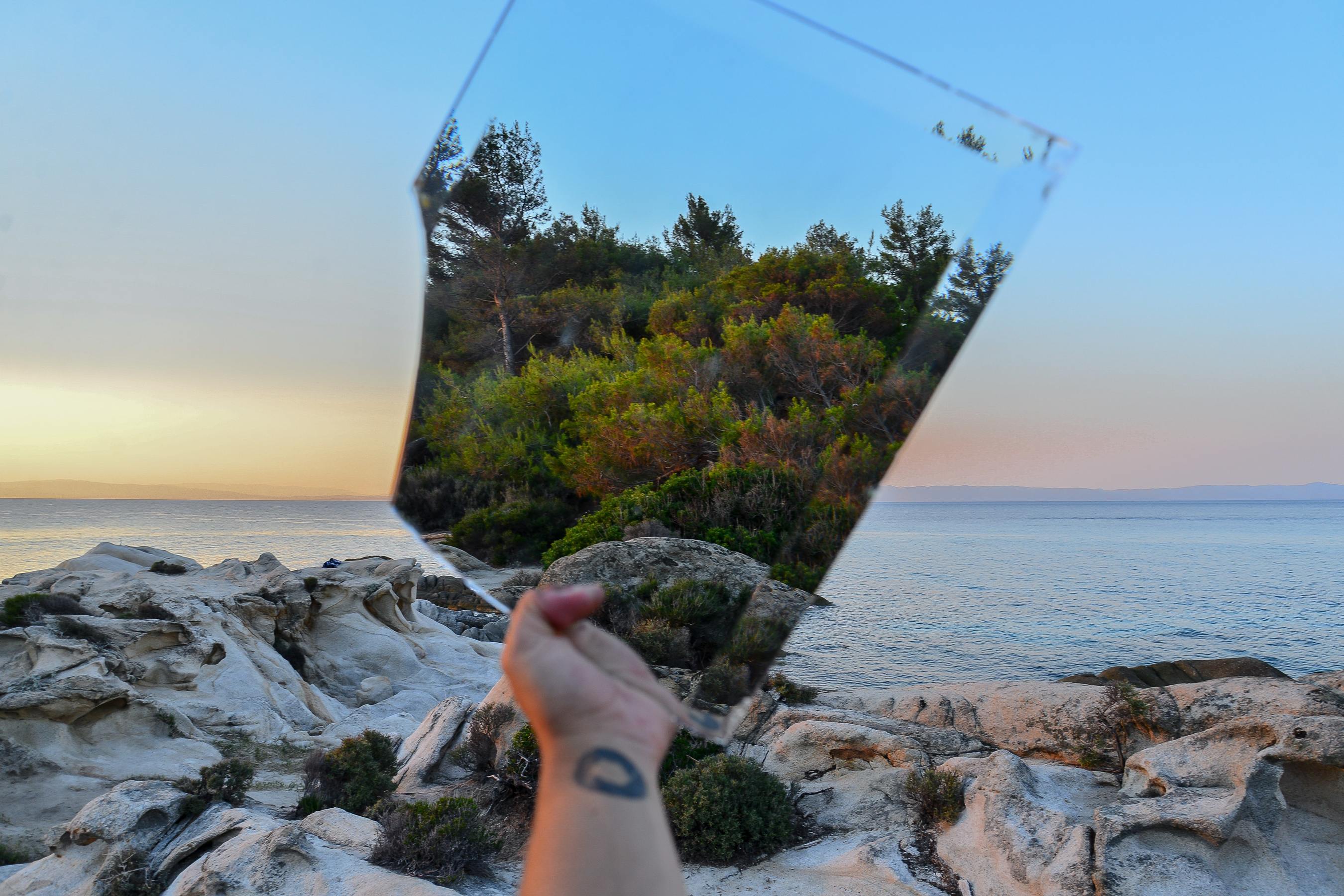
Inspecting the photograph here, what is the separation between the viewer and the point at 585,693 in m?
0.74

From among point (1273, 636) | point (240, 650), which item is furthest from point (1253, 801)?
point (1273, 636)

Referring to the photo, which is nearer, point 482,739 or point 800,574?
point 800,574

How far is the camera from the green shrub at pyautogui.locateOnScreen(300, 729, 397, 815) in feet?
23.4

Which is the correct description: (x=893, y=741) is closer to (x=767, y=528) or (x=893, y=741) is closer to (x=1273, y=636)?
(x=767, y=528)

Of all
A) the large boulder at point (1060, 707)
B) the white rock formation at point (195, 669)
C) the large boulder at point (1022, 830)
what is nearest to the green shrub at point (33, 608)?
the white rock formation at point (195, 669)

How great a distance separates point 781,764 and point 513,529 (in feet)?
21.9

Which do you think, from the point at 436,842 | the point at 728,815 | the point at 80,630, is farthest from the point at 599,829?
the point at 80,630

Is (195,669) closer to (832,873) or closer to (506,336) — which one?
(832,873)

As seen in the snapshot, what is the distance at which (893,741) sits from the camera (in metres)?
6.95

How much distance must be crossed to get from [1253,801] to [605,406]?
600 cm

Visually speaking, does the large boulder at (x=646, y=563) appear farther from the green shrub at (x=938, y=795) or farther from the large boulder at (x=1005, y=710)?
the large boulder at (x=1005, y=710)

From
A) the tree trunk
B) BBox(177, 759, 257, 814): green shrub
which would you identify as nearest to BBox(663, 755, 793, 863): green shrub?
BBox(177, 759, 257, 814): green shrub

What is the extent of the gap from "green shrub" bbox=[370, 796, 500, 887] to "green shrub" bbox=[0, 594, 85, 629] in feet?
25.3

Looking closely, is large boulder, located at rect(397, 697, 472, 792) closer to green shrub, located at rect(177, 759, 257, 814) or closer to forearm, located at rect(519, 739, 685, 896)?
green shrub, located at rect(177, 759, 257, 814)
